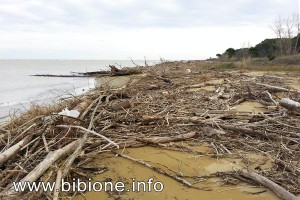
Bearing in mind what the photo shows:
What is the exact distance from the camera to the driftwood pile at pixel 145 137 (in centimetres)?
353

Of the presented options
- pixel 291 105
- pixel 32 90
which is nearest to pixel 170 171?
pixel 291 105

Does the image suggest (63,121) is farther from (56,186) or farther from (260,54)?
(260,54)

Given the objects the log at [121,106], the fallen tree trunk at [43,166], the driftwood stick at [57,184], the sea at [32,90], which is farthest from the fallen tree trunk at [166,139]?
the sea at [32,90]

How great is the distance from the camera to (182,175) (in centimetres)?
375

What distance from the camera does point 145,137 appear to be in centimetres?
476

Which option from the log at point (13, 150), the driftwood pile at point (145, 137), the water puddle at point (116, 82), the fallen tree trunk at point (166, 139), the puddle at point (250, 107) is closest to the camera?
the driftwood pile at point (145, 137)

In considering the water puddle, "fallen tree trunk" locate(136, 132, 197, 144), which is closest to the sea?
the water puddle

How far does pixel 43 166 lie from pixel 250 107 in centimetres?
485

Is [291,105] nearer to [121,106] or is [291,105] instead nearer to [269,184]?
[269,184]

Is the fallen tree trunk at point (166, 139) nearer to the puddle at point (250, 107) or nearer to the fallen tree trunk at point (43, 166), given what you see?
the fallen tree trunk at point (43, 166)

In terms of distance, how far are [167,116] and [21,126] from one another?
7.79ft

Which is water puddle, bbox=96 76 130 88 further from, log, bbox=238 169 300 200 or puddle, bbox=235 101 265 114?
log, bbox=238 169 300 200

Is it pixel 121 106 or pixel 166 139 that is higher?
pixel 121 106

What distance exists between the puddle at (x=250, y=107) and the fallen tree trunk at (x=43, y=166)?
381cm
